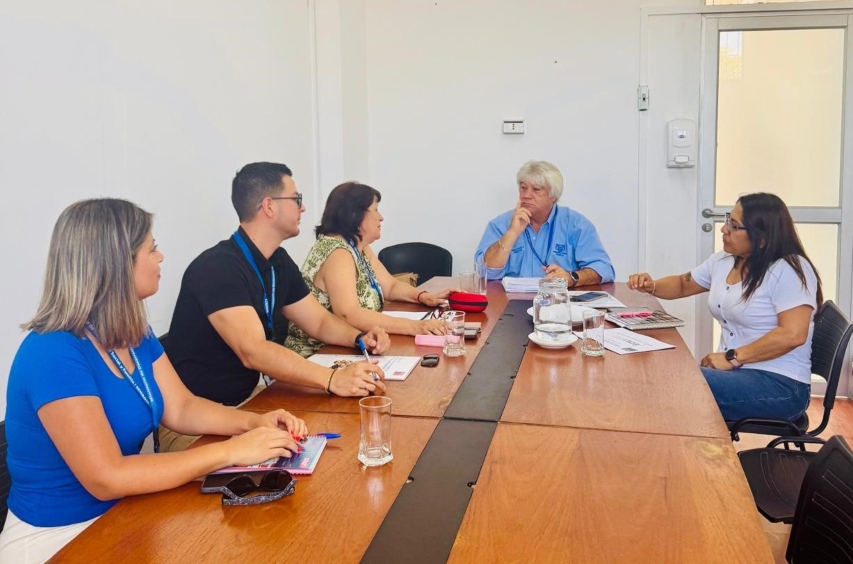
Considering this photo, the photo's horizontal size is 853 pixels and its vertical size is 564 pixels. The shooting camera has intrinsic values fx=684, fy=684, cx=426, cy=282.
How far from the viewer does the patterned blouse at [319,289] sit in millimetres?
2592

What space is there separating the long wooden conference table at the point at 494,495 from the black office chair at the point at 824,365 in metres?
0.74

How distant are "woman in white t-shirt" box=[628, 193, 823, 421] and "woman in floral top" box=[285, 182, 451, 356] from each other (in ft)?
3.68

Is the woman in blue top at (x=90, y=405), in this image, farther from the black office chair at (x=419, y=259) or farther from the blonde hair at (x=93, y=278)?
the black office chair at (x=419, y=259)

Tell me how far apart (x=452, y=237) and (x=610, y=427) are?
11.0ft

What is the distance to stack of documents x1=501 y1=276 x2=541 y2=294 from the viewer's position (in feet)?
10.8

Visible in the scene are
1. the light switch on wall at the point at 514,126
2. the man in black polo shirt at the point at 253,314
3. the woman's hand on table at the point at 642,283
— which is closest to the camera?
the man in black polo shirt at the point at 253,314

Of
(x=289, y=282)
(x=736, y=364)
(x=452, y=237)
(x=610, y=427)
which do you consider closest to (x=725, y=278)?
(x=736, y=364)

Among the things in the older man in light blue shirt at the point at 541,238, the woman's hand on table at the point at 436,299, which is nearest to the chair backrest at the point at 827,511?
the woman's hand on table at the point at 436,299

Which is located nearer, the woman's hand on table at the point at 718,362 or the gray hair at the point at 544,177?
the woman's hand on table at the point at 718,362

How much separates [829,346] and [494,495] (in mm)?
1841

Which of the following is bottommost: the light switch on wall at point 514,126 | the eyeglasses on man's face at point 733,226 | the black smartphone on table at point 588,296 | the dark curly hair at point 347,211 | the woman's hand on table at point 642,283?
the black smartphone on table at point 588,296

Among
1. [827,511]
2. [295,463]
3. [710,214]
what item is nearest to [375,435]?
[295,463]

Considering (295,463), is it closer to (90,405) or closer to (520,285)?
(90,405)

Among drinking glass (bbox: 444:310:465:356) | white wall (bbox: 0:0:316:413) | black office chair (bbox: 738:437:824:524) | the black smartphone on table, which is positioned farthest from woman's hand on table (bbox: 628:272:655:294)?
white wall (bbox: 0:0:316:413)
